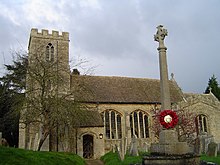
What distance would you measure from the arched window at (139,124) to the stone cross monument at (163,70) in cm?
1500

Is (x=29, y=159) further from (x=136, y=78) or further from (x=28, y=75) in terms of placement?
(x=136, y=78)

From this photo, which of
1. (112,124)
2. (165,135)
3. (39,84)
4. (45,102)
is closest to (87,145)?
(112,124)

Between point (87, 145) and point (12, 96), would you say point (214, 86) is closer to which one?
point (87, 145)

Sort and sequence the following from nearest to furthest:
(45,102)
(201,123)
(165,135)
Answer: (165,135) < (45,102) < (201,123)

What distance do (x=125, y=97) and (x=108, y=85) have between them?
2.80 metres

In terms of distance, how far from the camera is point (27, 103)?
17.2 meters

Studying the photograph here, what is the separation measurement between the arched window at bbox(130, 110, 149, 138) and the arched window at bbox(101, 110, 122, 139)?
4.74ft

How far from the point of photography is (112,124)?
25.1 meters

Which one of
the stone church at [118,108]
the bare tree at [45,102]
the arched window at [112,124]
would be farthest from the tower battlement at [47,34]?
the arched window at [112,124]

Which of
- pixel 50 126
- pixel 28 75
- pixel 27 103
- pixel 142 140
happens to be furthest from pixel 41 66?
pixel 142 140

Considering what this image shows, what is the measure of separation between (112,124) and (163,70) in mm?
15023

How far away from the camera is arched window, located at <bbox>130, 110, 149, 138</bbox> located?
2553 centimetres

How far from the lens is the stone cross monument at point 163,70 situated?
10.7 m

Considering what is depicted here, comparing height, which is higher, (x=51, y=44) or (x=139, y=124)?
(x=51, y=44)
